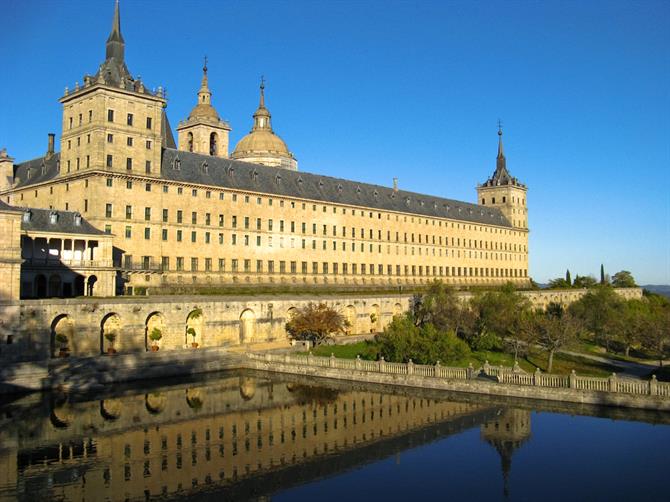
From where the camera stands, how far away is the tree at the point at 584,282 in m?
127

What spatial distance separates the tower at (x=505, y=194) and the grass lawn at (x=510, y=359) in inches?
2942

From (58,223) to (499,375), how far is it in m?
37.6

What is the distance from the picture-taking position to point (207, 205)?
74438 millimetres

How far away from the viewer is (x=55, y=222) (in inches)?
2296

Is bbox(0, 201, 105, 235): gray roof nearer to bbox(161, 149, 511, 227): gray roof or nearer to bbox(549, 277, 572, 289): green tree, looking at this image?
bbox(161, 149, 511, 227): gray roof

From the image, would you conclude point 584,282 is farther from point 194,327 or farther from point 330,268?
point 194,327

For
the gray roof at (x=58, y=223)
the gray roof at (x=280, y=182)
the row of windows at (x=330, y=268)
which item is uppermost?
the gray roof at (x=280, y=182)

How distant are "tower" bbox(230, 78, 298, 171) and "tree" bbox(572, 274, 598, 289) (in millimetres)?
56834

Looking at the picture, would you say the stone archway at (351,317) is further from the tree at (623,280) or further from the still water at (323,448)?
the tree at (623,280)

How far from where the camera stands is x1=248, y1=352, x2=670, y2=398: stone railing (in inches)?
1523

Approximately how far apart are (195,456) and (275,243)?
51.9m

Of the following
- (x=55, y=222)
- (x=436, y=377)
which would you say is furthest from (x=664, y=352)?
(x=55, y=222)

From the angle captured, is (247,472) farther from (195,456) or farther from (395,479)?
(395,479)

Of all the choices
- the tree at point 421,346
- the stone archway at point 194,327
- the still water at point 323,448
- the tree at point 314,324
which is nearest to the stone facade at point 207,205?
the stone archway at point 194,327
